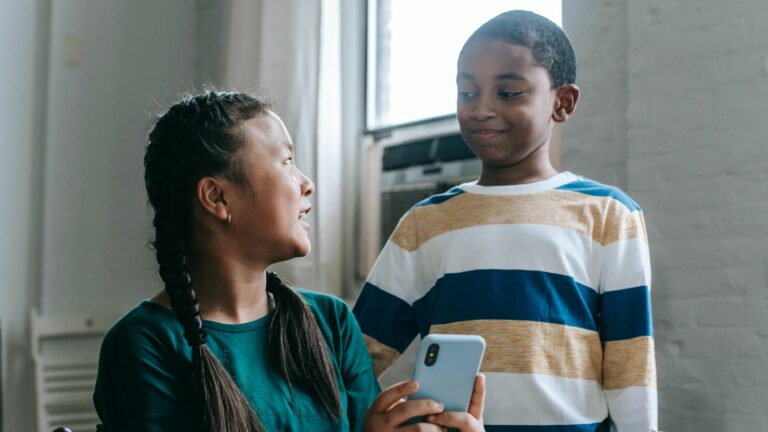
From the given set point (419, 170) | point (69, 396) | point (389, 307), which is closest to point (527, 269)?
point (389, 307)

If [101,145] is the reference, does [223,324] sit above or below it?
below

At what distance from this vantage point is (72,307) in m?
3.23

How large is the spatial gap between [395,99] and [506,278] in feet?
5.41

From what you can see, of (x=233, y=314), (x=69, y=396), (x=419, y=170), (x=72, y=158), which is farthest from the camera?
(x=72, y=158)

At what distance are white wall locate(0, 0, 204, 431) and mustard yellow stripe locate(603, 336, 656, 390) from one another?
2394 mm

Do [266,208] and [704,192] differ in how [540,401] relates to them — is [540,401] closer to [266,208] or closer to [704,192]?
[266,208]

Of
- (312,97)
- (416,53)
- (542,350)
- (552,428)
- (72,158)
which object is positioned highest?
(416,53)

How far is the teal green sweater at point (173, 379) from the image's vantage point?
1.06 metres

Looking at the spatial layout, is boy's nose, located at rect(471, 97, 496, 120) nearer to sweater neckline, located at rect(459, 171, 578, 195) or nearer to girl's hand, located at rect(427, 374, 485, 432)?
sweater neckline, located at rect(459, 171, 578, 195)

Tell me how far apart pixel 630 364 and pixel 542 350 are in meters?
0.13

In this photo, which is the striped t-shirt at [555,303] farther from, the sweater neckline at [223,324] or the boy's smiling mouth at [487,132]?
the sweater neckline at [223,324]

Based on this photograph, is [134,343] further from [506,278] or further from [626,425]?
[626,425]

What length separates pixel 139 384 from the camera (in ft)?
3.49

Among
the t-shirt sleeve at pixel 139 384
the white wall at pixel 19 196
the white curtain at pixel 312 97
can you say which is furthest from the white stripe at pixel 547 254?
the white wall at pixel 19 196
